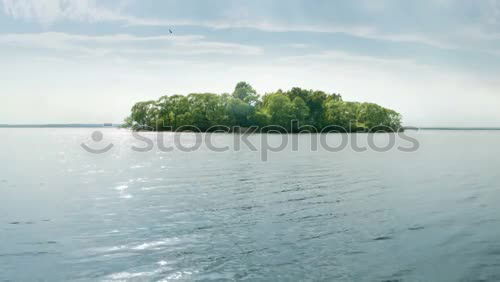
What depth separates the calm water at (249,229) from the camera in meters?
12.2

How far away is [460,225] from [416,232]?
2632 millimetres

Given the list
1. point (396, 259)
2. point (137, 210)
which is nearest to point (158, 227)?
point (137, 210)

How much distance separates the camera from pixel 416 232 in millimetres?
16609

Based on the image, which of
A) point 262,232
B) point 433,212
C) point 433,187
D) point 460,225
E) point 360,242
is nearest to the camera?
point 360,242

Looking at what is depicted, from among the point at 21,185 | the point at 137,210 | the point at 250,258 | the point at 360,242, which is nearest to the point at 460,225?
the point at 360,242

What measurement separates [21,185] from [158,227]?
17.3 meters

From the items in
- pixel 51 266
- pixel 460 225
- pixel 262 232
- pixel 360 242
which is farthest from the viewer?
pixel 460 225

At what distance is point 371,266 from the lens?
1248 centimetres

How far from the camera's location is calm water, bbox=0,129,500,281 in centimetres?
1222

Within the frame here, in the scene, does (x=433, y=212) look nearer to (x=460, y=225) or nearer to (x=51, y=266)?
(x=460, y=225)

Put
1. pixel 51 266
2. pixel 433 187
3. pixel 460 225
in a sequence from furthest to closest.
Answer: pixel 433 187 → pixel 460 225 → pixel 51 266

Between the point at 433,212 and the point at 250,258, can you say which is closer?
the point at 250,258

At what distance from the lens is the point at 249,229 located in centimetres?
1683

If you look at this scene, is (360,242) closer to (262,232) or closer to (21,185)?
(262,232)
